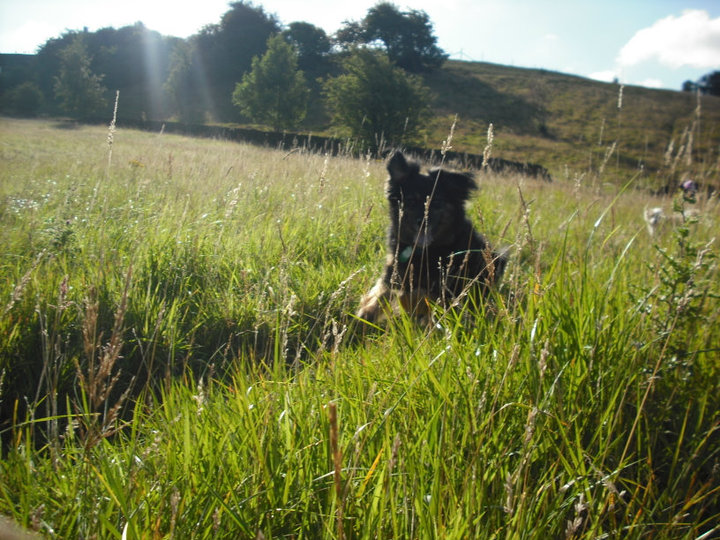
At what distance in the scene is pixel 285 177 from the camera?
6.18m

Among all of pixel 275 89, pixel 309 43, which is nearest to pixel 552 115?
pixel 275 89

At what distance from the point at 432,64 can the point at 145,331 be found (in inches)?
1186

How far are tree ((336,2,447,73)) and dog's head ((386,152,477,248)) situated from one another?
65.1 feet

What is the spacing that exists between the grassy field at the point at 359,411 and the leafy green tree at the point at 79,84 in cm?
242

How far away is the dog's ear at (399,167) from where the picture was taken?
174 inches

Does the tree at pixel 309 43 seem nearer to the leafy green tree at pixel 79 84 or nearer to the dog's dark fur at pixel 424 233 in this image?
the leafy green tree at pixel 79 84

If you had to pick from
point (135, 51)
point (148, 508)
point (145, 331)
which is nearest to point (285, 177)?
point (135, 51)

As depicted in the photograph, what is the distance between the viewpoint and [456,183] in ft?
15.0

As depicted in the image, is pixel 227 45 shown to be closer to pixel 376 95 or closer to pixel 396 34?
pixel 376 95

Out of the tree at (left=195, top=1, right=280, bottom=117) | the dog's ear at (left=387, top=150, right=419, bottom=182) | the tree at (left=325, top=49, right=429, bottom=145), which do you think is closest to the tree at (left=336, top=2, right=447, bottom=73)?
the tree at (left=325, top=49, right=429, bottom=145)

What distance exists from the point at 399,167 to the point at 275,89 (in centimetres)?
2496

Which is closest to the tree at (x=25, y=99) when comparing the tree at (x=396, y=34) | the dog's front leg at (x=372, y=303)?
the dog's front leg at (x=372, y=303)

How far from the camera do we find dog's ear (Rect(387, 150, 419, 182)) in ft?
14.5

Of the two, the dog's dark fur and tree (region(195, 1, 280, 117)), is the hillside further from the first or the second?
the dog's dark fur
